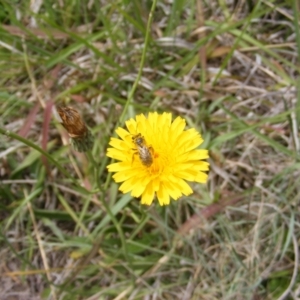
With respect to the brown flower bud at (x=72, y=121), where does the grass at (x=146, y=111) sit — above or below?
below

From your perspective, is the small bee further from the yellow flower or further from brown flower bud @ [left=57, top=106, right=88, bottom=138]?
brown flower bud @ [left=57, top=106, right=88, bottom=138]

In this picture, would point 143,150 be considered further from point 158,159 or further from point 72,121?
point 72,121

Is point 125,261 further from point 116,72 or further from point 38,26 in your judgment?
point 38,26

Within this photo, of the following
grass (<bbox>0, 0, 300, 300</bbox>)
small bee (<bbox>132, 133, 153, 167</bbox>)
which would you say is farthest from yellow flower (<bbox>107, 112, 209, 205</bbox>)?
grass (<bbox>0, 0, 300, 300</bbox>)

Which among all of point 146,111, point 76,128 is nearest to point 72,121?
point 76,128

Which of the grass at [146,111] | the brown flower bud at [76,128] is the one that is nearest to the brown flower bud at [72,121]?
the brown flower bud at [76,128]

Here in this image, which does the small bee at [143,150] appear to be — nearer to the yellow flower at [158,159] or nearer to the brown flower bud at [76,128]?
the yellow flower at [158,159]

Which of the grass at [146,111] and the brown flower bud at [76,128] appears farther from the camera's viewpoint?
the grass at [146,111]
